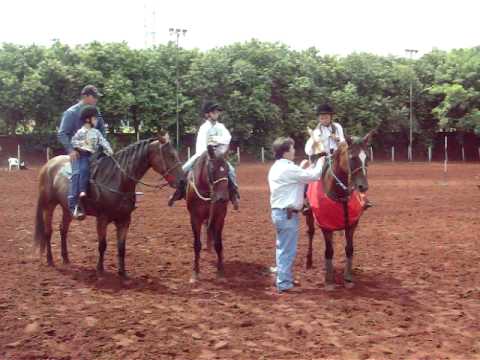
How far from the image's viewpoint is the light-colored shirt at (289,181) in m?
7.53

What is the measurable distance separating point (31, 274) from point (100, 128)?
2518 millimetres

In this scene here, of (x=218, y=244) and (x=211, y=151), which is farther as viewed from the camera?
→ (x=218, y=244)

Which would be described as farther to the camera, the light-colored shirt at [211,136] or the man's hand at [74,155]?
the light-colored shirt at [211,136]

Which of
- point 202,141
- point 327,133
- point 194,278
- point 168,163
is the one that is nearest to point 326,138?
point 327,133

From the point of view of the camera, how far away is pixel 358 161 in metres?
7.46

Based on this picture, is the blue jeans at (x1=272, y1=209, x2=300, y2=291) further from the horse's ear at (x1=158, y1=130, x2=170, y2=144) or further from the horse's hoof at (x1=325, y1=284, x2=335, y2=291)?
the horse's ear at (x1=158, y1=130, x2=170, y2=144)

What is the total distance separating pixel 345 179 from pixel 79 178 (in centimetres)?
395

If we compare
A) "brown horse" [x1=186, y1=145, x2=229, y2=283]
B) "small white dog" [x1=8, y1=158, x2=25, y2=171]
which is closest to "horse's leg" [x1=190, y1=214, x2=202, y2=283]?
"brown horse" [x1=186, y1=145, x2=229, y2=283]

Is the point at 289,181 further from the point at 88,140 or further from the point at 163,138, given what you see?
the point at 88,140

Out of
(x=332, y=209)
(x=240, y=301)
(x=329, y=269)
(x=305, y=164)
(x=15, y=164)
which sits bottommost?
(x=240, y=301)

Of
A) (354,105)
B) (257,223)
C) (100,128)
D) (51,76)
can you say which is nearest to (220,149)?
(100,128)

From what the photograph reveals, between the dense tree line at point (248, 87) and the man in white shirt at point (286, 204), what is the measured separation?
3293cm

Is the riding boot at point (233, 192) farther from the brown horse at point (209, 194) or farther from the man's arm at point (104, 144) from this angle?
the man's arm at point (104, 144)

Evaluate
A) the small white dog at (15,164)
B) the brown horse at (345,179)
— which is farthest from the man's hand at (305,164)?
the small white dog at (15,164)
